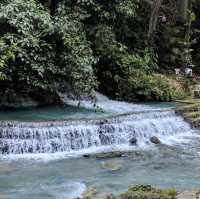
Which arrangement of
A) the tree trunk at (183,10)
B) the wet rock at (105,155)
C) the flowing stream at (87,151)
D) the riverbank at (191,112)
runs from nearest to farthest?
the flowing stream at (87,151) < the wet rock at (105,155) < the riverbank at (191,112) < the tree trunk at (183,10)

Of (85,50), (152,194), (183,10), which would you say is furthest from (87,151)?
(183,10)

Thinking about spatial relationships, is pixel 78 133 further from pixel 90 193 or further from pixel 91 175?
pixel 90 193

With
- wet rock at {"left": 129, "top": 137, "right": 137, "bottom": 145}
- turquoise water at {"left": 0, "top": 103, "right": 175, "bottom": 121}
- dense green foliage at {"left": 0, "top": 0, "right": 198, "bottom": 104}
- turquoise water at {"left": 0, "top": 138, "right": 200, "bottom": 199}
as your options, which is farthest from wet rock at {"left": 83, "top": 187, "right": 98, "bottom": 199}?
turquoise water at {"left": 0, "top": 103, "right": 175, "bottom": 121}

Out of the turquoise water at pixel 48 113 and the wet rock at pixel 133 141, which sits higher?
the turquoise water at pixel 48 113

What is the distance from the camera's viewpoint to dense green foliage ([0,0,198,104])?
14188mm

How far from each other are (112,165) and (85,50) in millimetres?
4997

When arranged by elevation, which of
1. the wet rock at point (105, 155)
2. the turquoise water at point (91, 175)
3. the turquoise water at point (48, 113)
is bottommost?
the turquoise water at point (91, 175)

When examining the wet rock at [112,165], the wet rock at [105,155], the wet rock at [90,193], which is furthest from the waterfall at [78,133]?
the wet rock at [90,193]

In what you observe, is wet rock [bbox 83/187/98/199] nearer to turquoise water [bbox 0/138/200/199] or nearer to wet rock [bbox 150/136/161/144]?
turquoise water [bbox 0/138/200/199]

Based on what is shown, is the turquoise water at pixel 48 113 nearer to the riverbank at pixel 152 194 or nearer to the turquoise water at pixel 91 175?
the turquoise water at pixel 91 175

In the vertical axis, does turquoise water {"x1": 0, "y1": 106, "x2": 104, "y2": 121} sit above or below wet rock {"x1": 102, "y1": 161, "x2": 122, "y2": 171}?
above

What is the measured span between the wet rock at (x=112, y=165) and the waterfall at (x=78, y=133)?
158 centimetres

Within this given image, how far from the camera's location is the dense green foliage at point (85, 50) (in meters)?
14.2

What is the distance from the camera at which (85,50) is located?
15.2m
